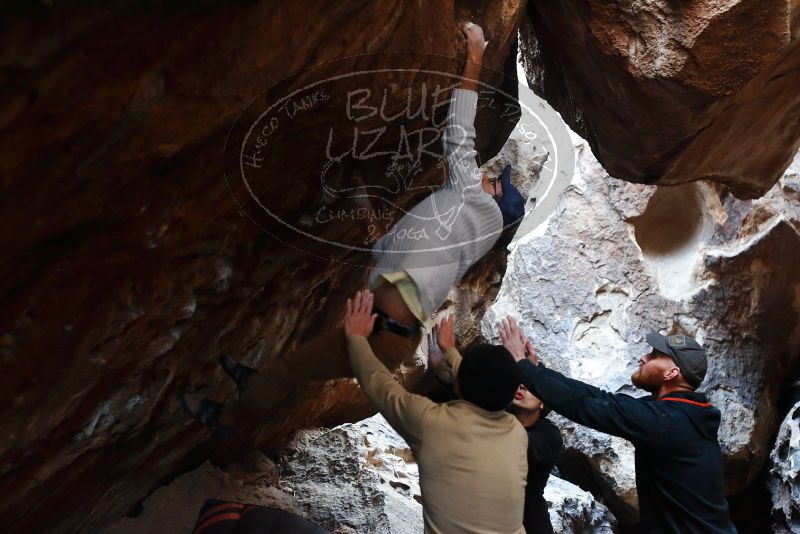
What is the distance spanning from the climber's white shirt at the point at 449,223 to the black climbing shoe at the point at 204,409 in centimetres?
85

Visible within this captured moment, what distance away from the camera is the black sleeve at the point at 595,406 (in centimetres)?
305

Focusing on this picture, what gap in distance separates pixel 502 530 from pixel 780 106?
2732 mm

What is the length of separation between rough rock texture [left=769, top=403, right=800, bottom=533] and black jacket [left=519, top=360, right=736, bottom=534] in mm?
2389

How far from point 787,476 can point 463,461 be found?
415cm

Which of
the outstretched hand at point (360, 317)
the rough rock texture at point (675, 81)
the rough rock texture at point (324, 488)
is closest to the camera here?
the outstretched hand at point (360, 317)

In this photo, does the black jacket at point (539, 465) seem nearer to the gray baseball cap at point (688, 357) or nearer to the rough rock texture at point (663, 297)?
Result: the gray baseball cap at point (688, 357)

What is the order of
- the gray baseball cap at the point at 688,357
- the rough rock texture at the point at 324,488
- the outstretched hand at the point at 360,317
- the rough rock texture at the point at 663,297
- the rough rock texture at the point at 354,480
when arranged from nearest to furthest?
the outstretched hand at the point at 360,317 < the gray baseball cap at the point at 688,357 < the rough rock texture at the point at 324,488 < the rough rock texture at the point at 354,480 < the rough rock texture at the point at 663,297

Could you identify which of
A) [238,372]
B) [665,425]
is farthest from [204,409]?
[665,425]

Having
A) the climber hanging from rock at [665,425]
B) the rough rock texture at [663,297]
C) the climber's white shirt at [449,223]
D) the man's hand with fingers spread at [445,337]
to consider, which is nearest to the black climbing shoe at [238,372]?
the climber's white shirt at [449,223]

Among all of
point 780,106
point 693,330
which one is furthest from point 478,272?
point 780,106

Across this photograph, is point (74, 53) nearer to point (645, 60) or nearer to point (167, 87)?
point (167, 87)

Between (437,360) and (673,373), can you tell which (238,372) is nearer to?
(437,360)

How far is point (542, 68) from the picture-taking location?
412 cm

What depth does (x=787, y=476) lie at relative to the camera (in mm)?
5410
